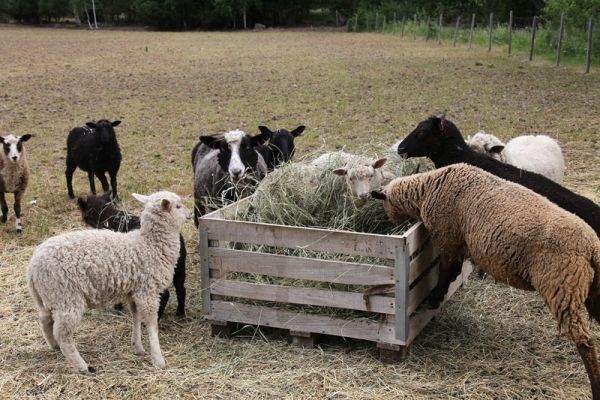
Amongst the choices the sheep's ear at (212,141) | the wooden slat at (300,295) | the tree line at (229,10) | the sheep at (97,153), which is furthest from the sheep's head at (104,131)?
the tree line at (229,10)

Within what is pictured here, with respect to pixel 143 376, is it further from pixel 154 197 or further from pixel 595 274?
pixel 595 274

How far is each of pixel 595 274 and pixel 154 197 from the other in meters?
3.23

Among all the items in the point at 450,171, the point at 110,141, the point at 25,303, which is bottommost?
the point at 25,303

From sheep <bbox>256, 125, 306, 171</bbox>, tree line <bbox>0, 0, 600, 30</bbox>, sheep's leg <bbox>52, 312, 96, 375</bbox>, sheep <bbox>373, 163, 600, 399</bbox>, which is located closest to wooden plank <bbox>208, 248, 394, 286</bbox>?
sheep <bbox>373, 163, 600, 399</bbox>

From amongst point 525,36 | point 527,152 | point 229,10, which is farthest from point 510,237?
point 229,10

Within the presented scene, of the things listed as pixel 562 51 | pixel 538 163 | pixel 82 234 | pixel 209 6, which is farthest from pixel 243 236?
pixel 209 6

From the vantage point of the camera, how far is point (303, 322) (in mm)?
4918

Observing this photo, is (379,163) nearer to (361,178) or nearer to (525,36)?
(361,178)

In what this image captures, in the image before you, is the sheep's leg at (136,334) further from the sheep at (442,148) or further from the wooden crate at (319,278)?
the sheep at (442,148)

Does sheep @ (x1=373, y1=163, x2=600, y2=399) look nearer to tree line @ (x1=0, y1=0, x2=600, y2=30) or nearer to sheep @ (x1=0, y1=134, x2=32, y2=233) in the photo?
sheep @ (x1=0, y1=134, x2=32, y2=233)

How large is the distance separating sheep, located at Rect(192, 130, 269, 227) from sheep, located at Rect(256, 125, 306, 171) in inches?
20.5

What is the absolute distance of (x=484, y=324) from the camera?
5.36 meters

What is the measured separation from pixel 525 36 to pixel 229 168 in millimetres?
26152

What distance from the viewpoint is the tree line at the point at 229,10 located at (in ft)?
169
